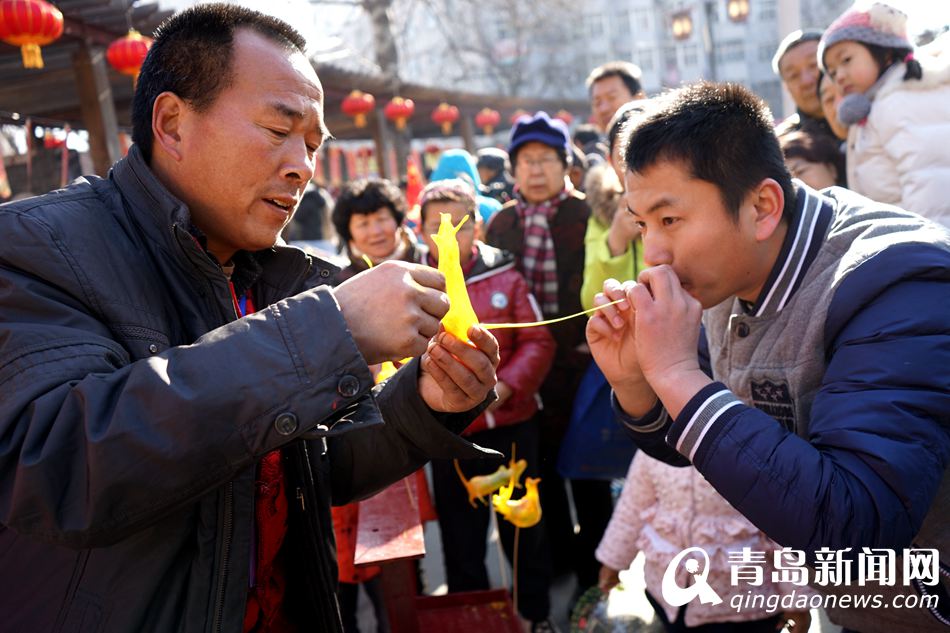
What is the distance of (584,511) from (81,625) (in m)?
3.30

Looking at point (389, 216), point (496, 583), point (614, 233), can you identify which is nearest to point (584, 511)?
point (496, 583)

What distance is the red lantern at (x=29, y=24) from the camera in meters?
5.27

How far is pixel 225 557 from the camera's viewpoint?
140 centimetres

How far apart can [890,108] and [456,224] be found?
2140 mm

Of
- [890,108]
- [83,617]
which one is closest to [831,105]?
[890,108]

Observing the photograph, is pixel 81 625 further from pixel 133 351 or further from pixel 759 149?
pixel 759 149

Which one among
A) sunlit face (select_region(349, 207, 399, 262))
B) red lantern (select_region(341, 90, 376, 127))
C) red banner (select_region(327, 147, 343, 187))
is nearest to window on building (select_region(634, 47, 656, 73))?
red banner (select_region(327, 147, 343, 187))

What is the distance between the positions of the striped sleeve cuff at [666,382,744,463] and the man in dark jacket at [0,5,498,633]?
44cm

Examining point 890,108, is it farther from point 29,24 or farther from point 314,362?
point 29,24

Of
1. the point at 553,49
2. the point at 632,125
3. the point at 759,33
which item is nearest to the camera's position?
the point at 632,125

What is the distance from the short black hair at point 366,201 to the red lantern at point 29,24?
112 inches

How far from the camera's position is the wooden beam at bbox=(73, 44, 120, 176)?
6875 millimetres

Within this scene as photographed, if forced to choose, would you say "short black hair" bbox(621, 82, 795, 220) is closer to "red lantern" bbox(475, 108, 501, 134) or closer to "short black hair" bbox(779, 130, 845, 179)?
"short black hair" bbox(779, 130, 845, 179)

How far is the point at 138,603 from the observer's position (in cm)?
131
